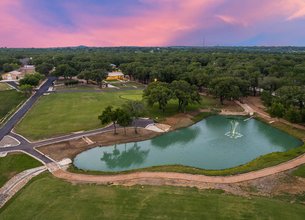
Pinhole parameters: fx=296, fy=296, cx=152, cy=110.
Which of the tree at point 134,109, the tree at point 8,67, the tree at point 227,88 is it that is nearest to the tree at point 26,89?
the tree at point 134,109

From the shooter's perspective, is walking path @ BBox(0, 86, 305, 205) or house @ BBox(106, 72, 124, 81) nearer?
walking path @ BBox(0, 86, 305, 205)

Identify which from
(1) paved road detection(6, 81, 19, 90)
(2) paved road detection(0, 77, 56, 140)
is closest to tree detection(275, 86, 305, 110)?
(2) paved road detection(0, 77, 56, 140)

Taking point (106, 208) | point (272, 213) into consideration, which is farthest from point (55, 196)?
point (272, 213)

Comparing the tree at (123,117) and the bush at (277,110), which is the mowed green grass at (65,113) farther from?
the bush at (277,110)

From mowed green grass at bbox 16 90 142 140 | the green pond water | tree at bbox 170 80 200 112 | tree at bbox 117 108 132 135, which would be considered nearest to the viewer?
the green pond water

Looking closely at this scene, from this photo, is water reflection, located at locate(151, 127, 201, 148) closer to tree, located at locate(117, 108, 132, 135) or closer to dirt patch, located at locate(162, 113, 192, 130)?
dirt patch, located at locate(162, 113, 192, 130)
